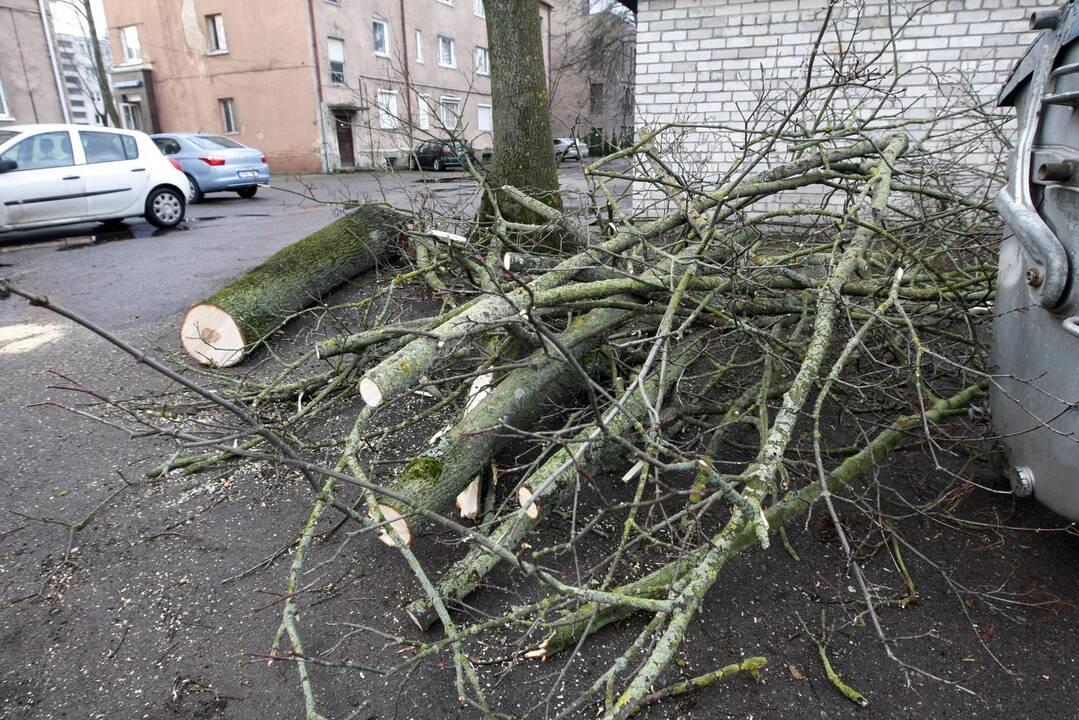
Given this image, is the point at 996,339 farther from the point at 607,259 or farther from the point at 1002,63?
the point at 1002,63

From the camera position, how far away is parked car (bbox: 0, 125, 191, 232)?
8555 millimetres

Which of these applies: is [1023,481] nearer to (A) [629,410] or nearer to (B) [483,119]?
(A) [629,410]

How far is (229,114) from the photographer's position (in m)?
24.3

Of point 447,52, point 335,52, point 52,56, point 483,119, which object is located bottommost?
A: point 483,119

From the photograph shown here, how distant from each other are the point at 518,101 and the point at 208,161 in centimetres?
1078

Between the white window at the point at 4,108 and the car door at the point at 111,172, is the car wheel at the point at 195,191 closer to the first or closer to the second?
the car door at the point at 111,172

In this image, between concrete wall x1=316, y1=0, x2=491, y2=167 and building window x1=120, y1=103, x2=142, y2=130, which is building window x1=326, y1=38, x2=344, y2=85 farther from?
building window x1=120, y1=103, x2=142, y2=130

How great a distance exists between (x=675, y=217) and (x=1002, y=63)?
7.32m

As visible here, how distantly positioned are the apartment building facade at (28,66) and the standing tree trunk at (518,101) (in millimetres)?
14819

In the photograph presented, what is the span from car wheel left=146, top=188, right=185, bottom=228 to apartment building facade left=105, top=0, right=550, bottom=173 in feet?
38.9

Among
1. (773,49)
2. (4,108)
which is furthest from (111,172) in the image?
(773,49)

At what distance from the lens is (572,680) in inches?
87.7

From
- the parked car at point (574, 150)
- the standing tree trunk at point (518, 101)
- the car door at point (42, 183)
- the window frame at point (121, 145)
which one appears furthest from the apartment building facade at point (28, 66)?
the standing tree trunk at point (518, 101)

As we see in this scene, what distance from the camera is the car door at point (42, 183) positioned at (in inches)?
335
